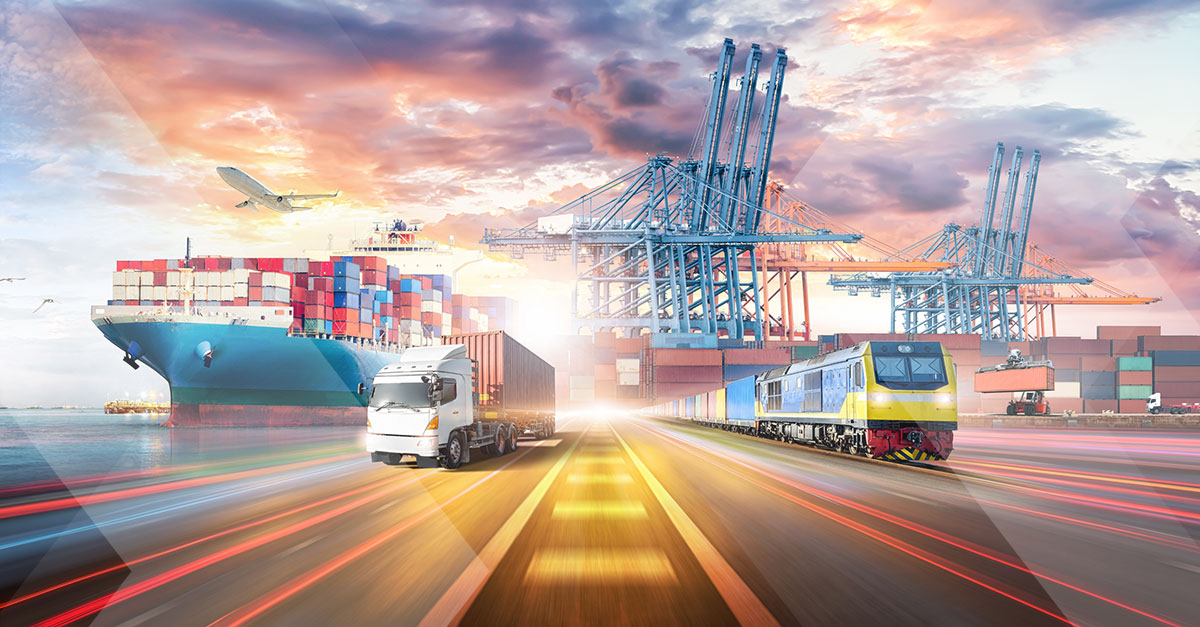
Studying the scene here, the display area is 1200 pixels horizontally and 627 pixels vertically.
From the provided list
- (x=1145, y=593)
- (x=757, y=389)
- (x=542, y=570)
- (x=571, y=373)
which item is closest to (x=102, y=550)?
(x=542, y=570)

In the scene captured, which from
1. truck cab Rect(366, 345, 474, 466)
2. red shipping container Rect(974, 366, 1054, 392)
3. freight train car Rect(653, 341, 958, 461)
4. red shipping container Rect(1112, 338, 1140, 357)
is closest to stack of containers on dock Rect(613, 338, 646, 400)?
red shipping container Rect(974, 366, 1054, 392)

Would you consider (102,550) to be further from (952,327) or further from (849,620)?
(952,327)

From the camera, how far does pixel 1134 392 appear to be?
80500 millimetres

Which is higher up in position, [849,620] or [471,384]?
[471,384]

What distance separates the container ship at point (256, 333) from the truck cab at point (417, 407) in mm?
26555

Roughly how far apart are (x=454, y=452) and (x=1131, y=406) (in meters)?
86.2

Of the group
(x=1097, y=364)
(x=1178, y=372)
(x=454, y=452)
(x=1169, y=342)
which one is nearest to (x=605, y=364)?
(x=1097, y=364)

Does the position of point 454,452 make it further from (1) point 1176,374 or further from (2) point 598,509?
(1) point 1176,374

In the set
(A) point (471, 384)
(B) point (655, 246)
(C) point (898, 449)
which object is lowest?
(C) point (898, 449)

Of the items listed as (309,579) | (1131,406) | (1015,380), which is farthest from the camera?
(1131,406)

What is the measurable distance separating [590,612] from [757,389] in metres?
30.9

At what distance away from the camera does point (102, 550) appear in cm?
874

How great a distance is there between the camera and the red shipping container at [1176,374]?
78.6 metres

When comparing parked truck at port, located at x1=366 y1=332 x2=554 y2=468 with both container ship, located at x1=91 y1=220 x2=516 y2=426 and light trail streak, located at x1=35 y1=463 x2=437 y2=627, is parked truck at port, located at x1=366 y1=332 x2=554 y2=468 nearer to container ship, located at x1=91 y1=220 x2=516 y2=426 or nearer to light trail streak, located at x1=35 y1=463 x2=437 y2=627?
Result: light trail streak, located at x1=35 y1=463 x2=437 y2=627
